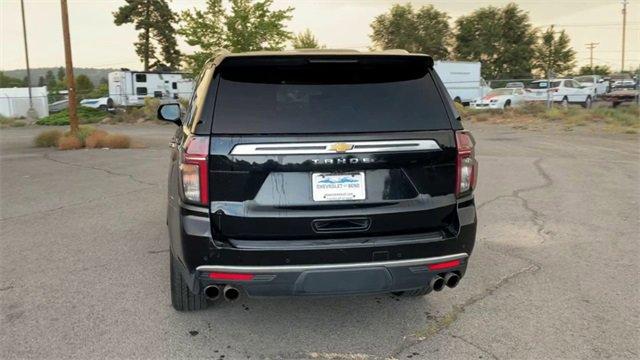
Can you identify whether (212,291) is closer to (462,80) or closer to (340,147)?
(340,147)

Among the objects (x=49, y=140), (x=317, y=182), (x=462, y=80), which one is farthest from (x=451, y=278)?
(x=462, y=80)

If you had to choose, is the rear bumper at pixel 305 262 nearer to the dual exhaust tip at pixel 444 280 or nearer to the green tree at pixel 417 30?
the dual exhaust tip at pixel 444 280

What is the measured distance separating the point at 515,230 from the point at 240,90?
421 centimetres

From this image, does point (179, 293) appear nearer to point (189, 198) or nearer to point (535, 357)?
point (189, 198)

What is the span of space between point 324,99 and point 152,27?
5516 centimetres

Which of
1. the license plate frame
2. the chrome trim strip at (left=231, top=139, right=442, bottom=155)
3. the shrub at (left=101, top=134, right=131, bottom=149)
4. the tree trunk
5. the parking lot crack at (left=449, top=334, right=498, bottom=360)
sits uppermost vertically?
the tree trunk

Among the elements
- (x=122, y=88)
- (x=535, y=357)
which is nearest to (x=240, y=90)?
(x=535, y=357)

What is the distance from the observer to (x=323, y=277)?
9.85ft

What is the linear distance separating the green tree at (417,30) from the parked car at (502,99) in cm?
3301

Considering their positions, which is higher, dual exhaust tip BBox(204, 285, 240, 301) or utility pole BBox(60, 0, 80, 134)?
utility pole BBox(60, 0, 80, 134)

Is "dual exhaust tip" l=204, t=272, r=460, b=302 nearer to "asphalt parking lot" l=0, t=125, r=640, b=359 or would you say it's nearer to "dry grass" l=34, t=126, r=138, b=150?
"asphalt parking lot" l=0, t=125, r=640, b=359

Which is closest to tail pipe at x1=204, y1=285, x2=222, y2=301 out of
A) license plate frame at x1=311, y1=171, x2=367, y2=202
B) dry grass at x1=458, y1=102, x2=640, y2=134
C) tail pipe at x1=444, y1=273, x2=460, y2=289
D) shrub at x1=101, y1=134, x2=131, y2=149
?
license plate frame at x1=311, y1=171, x2=367, y2=202

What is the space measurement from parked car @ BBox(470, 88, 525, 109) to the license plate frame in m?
26.3

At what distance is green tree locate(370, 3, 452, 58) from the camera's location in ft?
200
